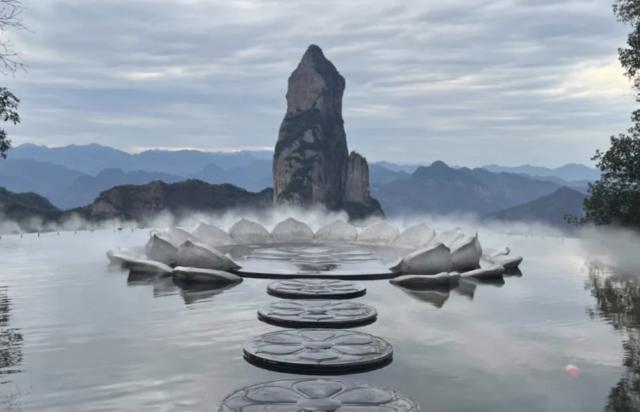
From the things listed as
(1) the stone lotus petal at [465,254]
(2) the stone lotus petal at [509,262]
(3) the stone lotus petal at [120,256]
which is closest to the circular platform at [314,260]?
(1) the stone lotus petal at [465,254]

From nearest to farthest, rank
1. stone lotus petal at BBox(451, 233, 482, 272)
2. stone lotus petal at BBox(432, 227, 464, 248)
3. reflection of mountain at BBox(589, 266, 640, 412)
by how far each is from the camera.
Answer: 1. reflection of mountain at BBox(589, 266, 640, 412)
2. stone lotus petal at BBox(451, 233, 482, 272)
3. stone lotus petal at BBox(432, 227, 464, 248)

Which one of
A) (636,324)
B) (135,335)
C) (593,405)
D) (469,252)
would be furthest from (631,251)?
(135,335)

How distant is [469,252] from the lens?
24719mm

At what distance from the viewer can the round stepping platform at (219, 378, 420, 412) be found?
9.27 metres

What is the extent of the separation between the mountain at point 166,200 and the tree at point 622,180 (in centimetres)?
15046

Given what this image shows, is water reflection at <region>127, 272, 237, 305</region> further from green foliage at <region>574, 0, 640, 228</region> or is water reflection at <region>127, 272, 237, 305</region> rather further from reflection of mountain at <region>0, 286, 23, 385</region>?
green foliage at <region>574, 0, 640, 228</region>

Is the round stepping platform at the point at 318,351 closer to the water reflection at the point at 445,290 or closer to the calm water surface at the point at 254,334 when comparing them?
the calm water surface at the point at 254,334

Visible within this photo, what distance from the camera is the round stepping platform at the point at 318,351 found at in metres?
11.5

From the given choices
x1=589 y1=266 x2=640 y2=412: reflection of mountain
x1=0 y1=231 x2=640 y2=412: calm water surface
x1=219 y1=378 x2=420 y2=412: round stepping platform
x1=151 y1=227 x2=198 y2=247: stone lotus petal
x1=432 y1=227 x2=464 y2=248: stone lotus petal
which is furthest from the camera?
x1=432 y1=227 x2=464 y2=248: stone lotus petal

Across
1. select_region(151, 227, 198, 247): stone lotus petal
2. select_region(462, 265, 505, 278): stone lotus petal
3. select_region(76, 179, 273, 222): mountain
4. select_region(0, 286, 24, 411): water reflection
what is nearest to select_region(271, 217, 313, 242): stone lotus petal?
select_region(151, 227, 198, 247): stone lotus petal

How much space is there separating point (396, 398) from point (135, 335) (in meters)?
7.17

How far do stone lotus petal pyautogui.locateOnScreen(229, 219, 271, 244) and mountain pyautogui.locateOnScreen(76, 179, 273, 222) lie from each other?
446 ft

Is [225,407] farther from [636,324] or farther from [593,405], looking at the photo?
[636,324]

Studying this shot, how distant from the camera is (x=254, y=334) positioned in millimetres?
14312
